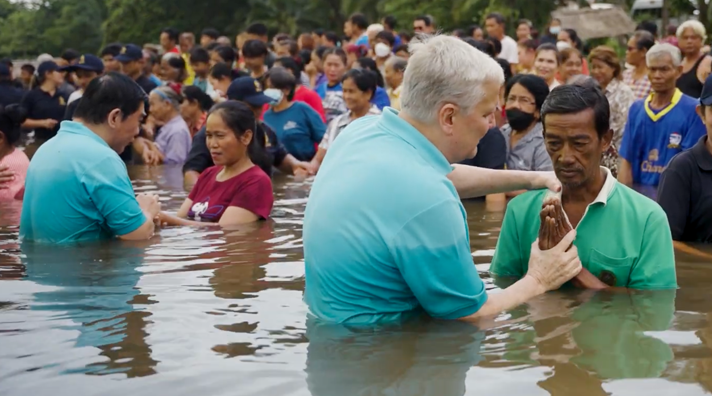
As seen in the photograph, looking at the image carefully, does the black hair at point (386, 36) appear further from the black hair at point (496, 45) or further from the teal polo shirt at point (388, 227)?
the teal polo shirt at point (388, 227)

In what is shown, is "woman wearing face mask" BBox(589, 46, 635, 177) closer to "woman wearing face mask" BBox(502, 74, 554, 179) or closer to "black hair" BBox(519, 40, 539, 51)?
"woman wearing face mask" BBox(502, 74, 554, 179)

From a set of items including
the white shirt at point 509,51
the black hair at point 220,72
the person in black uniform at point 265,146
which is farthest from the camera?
the white shirt at point 509,51

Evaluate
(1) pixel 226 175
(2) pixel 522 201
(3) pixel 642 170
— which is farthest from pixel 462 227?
(3) pixel 642 170

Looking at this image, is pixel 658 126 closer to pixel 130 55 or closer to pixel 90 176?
pixel 90 176

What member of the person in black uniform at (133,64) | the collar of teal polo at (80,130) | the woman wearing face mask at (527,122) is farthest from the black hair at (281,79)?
the collar of teal polo at (80,130)

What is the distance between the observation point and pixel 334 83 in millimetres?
16219

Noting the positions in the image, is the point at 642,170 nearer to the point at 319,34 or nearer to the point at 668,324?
the point at 668,324

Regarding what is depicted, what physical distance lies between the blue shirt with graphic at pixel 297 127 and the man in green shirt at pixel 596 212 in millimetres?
8865

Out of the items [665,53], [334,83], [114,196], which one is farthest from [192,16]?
[114,196]

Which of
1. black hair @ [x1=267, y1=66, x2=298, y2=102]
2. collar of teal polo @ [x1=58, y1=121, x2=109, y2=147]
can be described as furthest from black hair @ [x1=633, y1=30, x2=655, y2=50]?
collar of teal polo @ [x1=58, y1=121, x2=109, y2=147]

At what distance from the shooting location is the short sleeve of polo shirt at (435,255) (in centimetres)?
422

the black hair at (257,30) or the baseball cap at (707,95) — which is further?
the black hair at (257,30)

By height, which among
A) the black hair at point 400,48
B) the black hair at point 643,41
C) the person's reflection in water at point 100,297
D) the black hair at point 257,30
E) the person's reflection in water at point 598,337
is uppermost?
the black hair at point 257,30

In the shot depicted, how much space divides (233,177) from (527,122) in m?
2.70
